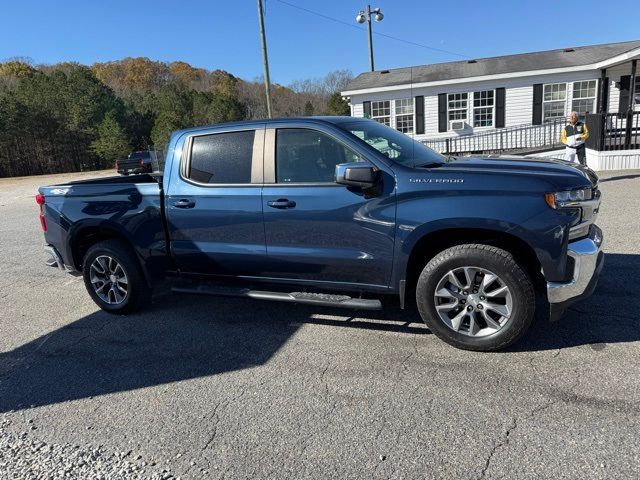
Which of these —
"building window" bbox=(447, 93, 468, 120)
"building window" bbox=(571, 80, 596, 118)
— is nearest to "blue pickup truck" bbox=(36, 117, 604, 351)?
"building window" bbox=(447, 93, 468, 120)

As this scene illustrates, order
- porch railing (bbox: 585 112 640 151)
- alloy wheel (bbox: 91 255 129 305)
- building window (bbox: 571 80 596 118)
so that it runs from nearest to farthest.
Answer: alloy wheel (bbox: 91 255 129 305), porch railing (bbox: 585 112 640 151), building window (bbox: 571 80 596 118)

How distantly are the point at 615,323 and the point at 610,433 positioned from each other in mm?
1679

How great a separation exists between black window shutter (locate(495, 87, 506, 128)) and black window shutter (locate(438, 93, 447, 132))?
2.05m

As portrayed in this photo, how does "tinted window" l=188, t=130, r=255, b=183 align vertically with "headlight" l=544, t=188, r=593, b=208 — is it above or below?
above

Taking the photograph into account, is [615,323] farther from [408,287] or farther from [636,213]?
[636,213]

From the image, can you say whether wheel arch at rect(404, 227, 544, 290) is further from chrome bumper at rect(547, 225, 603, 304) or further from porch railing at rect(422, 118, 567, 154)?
porch railing at rect(422, 118, 567, 154)

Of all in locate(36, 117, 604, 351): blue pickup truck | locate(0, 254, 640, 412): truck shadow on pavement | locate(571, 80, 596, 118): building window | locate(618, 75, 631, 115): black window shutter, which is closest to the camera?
locate(36, 117, 604, 351): blue pickup truck

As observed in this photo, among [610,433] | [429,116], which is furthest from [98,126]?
[610,433]

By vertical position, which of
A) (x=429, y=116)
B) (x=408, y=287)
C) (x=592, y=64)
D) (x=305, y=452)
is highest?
(x=592, y=64)

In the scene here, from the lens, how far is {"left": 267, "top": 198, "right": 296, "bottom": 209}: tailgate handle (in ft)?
13.8

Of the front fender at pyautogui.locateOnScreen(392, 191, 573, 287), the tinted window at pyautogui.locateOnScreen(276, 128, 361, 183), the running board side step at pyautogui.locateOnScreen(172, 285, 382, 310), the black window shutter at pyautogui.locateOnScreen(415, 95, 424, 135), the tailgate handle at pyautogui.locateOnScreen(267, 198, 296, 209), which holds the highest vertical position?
the black window shutter at pyautogui.locateOnScreen(415, 95, 424, 135)

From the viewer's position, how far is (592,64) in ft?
59.8

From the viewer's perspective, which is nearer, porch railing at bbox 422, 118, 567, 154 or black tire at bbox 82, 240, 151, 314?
black tire at bbox 82, 240, 151, 314

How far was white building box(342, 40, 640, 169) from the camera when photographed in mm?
18656
